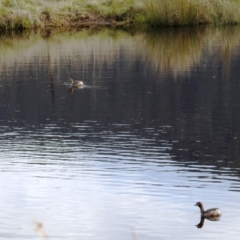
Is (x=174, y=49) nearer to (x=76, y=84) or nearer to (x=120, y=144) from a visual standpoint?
(x=76, y=84)

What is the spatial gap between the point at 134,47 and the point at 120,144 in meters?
18.1

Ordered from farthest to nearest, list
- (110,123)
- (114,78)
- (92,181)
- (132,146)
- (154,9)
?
(154,9) → (114,78) → (110,123) → (132,146) → (92,181)

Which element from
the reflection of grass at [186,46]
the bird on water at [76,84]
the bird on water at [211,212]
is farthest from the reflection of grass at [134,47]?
the bird on water at [211,212]

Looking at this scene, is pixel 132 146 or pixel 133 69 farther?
pixel 133 69

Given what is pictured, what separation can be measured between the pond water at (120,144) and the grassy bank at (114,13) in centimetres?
943

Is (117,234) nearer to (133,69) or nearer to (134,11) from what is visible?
(133,69)

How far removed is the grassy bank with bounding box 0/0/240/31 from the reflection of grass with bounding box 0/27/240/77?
1.34 m

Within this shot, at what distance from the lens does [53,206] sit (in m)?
13.8

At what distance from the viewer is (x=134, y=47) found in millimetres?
36062

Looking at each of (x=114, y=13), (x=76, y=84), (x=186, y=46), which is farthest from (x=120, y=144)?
(x=114, y=13)

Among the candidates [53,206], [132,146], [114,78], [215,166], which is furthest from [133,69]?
[53,206]

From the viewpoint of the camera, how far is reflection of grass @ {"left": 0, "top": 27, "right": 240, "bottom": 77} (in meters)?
31.6

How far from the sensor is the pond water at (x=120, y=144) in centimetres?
1300

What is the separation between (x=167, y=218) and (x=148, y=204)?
81 cm
